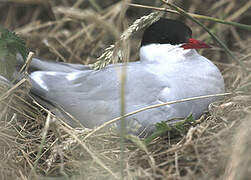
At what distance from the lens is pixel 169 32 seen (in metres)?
2.55

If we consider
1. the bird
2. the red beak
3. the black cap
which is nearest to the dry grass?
the bird

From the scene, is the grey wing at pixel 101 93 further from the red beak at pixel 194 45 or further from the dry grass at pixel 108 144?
the red beak at pixel 194 45

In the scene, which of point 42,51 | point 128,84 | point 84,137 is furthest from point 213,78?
point 42,51

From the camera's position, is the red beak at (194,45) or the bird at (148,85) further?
the red beak at (194,45)

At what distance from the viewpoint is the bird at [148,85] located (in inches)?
93.3

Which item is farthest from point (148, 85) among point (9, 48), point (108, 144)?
point (9, 48)

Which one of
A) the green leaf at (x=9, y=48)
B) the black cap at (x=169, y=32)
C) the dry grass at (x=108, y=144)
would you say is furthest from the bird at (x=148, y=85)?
the green leaf at (x=9, y=48)

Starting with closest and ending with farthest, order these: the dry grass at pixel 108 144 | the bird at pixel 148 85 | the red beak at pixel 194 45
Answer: the dry grass at pixel 108 144, the bird at pixel 148 85, the red beak at pixel 194 45

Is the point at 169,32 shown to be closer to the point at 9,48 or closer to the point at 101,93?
the point at 101,93

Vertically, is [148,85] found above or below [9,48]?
below

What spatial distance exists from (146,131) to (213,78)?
537 mm

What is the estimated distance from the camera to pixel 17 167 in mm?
2154

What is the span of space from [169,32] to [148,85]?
0.37 metres

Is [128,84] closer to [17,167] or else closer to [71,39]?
[17,167]
